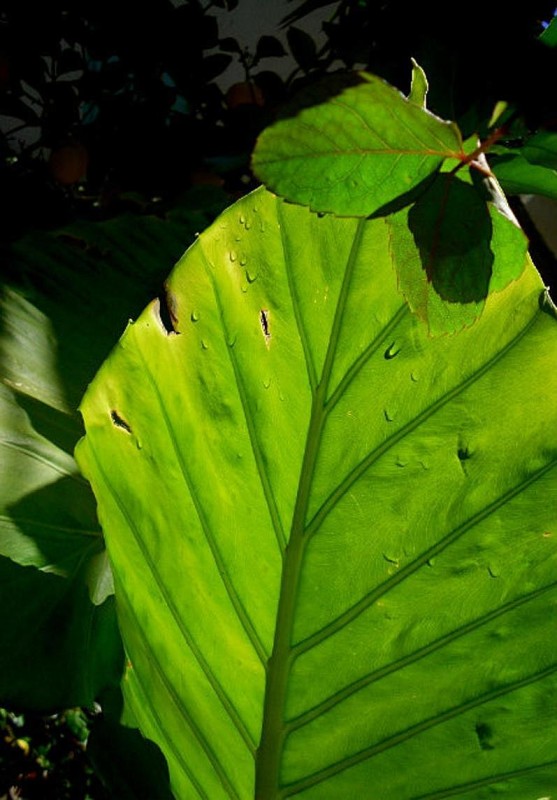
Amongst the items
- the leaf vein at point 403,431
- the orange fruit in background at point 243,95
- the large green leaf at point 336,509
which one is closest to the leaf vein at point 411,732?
the large green leaf at point 336,509

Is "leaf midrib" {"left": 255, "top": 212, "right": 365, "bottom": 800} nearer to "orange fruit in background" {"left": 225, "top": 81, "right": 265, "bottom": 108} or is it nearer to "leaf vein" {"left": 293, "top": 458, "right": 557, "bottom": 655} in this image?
"leaf vein" {"left": 293, "top": 458, "right": 557, "bottom": 655}

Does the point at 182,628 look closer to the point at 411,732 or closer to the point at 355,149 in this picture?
the point at 411,732

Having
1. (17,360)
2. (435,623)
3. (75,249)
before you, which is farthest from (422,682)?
(75,249)

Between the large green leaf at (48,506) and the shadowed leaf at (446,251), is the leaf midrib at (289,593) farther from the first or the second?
the large green leaf at (48,506)

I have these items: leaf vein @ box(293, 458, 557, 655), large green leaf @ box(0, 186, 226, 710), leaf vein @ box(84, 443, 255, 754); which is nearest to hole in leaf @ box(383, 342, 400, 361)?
leaf vein @ box(293, 458, 557, 655)

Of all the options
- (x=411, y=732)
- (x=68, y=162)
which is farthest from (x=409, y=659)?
(x=68, y=162)

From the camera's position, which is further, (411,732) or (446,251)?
(411,732)
